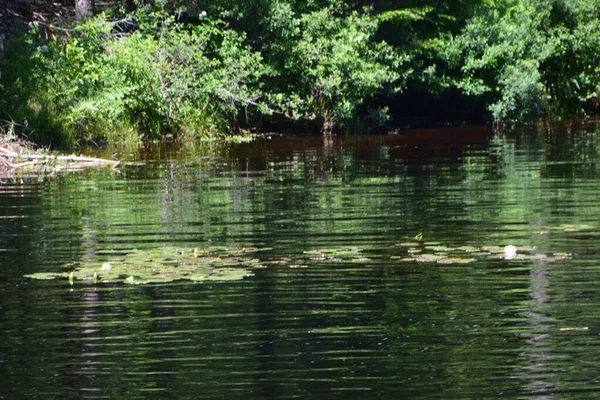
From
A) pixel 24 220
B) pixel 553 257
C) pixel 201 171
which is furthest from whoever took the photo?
pixel 201 171

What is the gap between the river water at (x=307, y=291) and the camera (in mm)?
6340

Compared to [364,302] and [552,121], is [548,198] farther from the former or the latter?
[552,121]

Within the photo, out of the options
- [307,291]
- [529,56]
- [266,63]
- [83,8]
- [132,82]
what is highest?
[83,8]

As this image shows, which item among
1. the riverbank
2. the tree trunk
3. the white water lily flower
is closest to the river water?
the white water lily flower

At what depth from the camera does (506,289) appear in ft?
27.8

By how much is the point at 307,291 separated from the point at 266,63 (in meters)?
22.9

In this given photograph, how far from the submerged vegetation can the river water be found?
33.4 ft

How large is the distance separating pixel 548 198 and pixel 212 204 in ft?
13.5

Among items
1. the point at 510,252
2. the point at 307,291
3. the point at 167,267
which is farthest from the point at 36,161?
the point at 307,291

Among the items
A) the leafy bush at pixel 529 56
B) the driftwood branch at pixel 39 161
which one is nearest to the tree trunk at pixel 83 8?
the driftwood branch at pixel 39 161

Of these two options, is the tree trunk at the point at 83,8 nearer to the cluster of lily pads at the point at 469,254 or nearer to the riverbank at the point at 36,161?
the riverbank at the point at 36,161

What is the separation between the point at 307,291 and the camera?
8633mm

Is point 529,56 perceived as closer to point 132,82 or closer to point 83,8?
point 132,82

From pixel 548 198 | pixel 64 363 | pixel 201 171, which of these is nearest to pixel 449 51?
pixel 201 171
